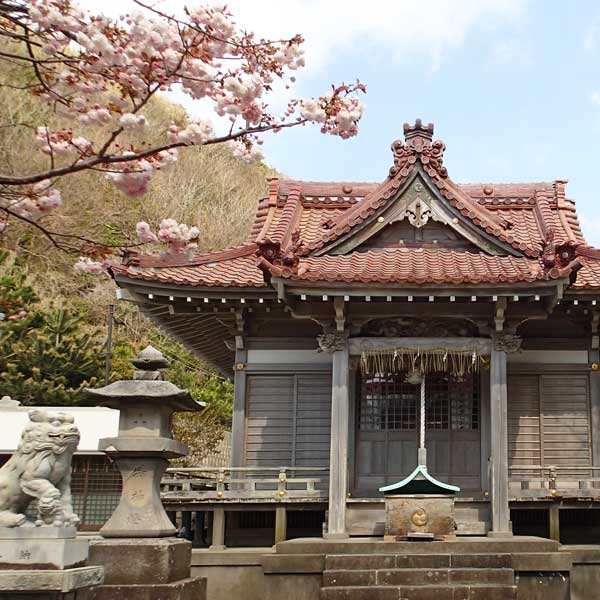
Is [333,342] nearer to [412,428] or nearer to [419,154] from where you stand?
[412,428]

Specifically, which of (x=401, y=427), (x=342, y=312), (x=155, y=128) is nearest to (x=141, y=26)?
(x=342, y=312)

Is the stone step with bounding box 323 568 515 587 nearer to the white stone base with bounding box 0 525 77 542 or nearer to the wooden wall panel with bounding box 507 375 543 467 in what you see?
the wooden wall panel with bounding box 507 375 543 467

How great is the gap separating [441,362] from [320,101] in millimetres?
6310

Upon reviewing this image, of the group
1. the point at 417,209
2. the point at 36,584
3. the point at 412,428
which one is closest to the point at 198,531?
the point at 412,428

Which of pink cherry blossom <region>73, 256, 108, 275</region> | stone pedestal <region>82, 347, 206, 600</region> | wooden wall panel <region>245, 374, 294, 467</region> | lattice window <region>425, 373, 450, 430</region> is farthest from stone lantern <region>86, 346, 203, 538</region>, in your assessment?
lattice window <region>425, 373, 450, 430</region>

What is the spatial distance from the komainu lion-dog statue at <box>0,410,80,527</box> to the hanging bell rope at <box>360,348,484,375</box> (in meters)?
6.16

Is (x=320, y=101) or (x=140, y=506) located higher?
(x=320, y=101)

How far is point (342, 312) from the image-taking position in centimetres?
1246

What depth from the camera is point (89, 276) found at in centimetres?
3722

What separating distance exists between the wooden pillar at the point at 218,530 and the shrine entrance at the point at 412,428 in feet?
7.81

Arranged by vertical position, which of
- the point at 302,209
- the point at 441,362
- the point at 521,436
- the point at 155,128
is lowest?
the point at 521,436

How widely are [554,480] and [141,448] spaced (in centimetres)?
634

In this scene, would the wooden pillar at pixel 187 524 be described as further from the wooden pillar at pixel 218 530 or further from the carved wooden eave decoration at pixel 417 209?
the carved wooden eave decoration at pixel 417 209

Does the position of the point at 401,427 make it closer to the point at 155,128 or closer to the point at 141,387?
the point at 141,387
